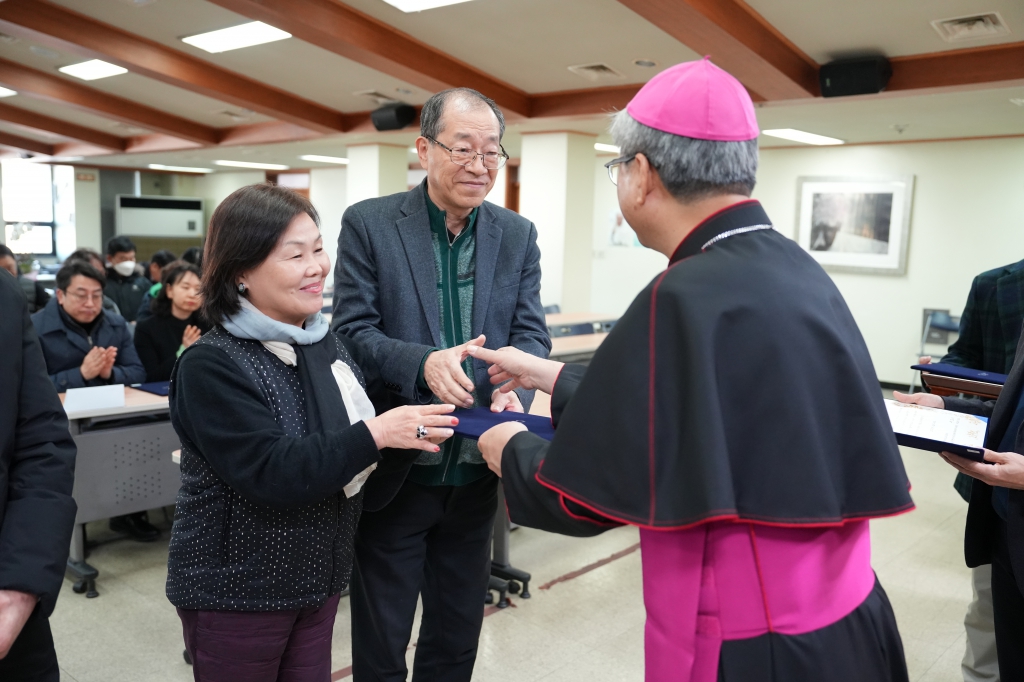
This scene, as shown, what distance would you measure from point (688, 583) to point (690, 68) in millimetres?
778

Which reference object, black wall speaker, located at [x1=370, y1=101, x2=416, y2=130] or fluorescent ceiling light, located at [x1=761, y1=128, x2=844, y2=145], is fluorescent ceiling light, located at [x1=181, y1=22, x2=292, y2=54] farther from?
fluorescent ceiling light, located at [x1=761, y1=128, x2=844, y2=145]

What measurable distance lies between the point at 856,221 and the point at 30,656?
34.2ft

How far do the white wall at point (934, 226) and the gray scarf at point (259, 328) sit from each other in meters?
9.24

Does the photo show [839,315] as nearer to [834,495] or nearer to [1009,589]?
[834,495]

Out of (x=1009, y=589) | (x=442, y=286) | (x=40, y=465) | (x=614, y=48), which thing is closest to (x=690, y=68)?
(x=442, y=286)

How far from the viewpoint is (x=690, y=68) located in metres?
1.22

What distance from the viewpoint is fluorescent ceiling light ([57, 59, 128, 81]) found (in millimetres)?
8395

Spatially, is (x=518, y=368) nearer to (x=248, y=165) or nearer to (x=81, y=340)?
(x=81, y=340)

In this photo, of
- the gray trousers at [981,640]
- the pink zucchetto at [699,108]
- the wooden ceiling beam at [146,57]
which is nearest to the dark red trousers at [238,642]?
the pink zucchetto at [699,108]

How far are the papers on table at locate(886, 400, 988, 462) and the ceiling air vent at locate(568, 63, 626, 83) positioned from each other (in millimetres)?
5485

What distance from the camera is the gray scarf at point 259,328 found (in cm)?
159

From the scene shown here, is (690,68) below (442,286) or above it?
above

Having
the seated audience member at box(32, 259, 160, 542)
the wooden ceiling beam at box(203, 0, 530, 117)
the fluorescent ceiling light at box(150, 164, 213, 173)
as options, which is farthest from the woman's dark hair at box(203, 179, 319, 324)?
the fluorescent ceiling light at box(150, 164, 213, 173)

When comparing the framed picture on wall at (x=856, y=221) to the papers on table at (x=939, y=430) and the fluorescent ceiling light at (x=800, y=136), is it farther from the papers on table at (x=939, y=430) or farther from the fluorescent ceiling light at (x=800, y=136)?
the papers on table at (x=939, y=430)
